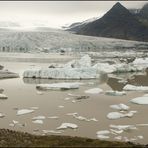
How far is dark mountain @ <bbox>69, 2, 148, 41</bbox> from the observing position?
510 feet

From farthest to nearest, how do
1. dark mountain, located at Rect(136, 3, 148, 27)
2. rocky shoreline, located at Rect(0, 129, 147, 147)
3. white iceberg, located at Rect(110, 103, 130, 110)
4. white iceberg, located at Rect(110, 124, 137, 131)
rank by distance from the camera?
dark mountain, located at Rect(136, 3, 148, 27) < white iceberg, located at Rect(110, 103, 130, 110) < white iceberg, located at Rect(110, 124, 137, 131) < rocky shoreline, located at Rect(0, 129, 147, 147)

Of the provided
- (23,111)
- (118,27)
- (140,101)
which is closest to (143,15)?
(118,27)

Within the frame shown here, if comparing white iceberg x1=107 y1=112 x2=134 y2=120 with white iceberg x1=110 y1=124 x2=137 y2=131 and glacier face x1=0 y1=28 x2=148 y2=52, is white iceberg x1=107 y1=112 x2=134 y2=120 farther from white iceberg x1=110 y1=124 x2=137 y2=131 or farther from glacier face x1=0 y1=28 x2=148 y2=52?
glacier face x1=0 y1=28 x2=148 y2=52

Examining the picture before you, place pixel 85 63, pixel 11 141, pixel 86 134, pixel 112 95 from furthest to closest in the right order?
pixel 85 63, pixel 112 95, pixel 86 134, pixel 11 141

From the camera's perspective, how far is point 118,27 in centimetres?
16262

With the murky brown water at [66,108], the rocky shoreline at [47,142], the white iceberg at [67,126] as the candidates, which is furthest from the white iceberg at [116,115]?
the rocky shoreline at [47,142]

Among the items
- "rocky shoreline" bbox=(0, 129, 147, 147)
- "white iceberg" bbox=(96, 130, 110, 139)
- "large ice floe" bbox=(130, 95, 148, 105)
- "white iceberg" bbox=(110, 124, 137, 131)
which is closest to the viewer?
"rocky shoreline" bbox=(0, 129, 147, 147)

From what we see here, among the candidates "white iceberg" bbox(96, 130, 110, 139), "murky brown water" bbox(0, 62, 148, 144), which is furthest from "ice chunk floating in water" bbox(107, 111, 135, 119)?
"white iceberg" bbox(96, 130, 110, 139)

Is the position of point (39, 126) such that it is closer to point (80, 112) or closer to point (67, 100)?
point (80, 112)

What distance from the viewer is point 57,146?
31.4 ft

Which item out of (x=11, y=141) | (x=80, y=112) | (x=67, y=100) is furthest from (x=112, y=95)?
(x=11, y=141)

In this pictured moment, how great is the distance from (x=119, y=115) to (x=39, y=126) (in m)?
3.49

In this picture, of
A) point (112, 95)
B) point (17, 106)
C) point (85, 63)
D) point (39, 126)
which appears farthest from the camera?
point (85, 63)

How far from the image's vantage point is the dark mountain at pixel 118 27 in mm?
155500
